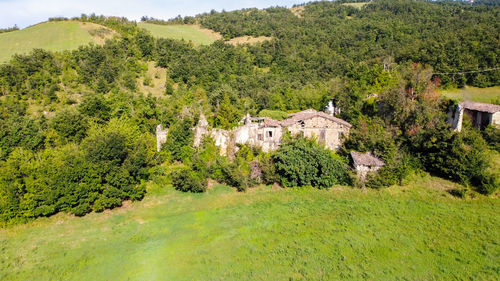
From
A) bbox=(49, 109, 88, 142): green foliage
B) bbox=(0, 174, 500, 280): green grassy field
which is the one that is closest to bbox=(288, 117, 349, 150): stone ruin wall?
bbox=(0, 174, 500, 280): green grassy field

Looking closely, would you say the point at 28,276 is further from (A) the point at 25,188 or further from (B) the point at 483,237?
(B) the point at 483,237

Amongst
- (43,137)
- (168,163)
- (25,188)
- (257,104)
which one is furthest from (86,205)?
(257,104)

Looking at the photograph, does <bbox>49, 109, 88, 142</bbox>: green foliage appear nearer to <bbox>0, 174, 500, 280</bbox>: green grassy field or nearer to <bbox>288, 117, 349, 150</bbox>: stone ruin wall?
<bbox>0, 174, 500, 280</bbox>: green grassy field

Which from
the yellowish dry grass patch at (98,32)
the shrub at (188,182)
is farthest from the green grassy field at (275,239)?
the yellowish dry grass patch at (98,32)

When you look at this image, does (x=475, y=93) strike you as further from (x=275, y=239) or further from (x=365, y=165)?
(x=275, y=239)

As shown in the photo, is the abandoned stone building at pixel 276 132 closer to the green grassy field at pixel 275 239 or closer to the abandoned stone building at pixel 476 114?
the green grassy field at pixel 275 239

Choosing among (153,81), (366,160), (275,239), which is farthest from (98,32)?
(275,239)
